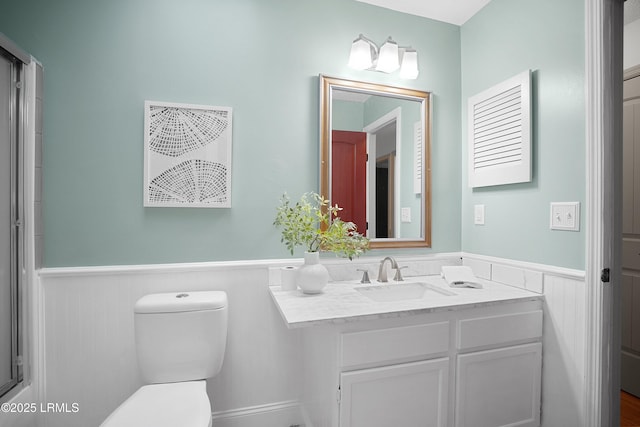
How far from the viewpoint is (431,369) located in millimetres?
1336

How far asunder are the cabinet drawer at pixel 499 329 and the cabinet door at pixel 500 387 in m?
0.05

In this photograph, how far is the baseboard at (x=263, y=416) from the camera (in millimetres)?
1630

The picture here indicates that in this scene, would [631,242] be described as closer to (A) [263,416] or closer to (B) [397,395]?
(B) [397,395]

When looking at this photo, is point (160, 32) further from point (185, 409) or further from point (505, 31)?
point (505, 31)

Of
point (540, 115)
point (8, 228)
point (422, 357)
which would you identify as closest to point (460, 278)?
point (422, 357)

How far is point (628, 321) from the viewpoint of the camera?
6.80ft

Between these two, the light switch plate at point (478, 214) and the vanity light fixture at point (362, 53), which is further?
the light switch plate at point (478, 214)

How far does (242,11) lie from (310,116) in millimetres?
652

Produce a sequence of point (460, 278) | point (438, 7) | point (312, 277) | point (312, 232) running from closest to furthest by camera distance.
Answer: point (312, 277), point (312, 232), point (460, 278), point (438, 7)

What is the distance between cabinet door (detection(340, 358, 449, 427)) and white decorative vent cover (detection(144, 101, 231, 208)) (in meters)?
1.05

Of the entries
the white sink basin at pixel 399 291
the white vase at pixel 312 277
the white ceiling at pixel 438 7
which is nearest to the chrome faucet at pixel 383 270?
the white sink basin at pixel 399 291

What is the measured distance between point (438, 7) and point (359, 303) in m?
1.83

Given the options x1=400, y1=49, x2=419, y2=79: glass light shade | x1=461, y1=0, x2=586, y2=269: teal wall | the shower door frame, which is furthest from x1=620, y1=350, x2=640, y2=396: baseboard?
the shower door frame

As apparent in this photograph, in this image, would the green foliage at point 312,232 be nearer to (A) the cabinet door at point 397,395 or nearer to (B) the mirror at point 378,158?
(B) the mirror at point 378,158
